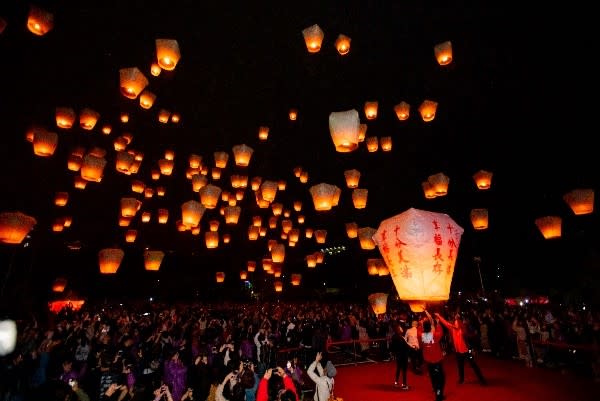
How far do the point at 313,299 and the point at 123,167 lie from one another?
92.0 ft

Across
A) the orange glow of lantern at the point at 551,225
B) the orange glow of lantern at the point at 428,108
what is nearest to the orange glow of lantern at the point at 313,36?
the orange glow of lantern at the point at 428,108

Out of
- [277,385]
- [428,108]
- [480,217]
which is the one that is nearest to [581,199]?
[480,217]

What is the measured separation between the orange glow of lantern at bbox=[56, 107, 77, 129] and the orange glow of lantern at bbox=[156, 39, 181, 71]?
401 cm

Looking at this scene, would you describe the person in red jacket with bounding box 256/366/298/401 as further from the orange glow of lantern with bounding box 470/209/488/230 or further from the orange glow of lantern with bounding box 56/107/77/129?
the orange glow of lantern with bounding box 56/107/77/129

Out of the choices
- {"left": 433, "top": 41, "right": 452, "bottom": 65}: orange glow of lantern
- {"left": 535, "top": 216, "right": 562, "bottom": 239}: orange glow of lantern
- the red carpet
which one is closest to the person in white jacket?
the red carpet

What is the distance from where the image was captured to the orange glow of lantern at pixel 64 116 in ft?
33.8

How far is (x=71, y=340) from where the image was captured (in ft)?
29.9

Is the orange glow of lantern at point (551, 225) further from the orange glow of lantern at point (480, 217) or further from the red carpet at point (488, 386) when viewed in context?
the red carpet at point (488, 386)

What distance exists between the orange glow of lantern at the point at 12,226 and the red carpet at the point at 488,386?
7860 millimetres

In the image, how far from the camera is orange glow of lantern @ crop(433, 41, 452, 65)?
8.93 metres

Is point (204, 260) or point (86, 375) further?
point (204, 260)

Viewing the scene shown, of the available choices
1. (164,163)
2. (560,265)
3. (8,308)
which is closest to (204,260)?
(8,308)

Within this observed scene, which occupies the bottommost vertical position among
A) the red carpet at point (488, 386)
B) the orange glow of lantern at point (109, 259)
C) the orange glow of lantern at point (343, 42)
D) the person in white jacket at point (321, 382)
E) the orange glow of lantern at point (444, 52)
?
the red carpet at point (488, 386)

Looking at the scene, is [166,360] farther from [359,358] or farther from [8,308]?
[8,308]
